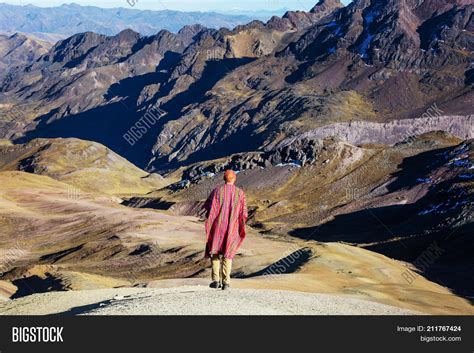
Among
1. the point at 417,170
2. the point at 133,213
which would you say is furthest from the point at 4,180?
the point at 417,170

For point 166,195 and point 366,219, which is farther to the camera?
point 166,195

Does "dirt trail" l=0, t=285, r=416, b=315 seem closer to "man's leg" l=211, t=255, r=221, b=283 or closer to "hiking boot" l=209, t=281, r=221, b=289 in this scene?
"hiking boot" l=209, t=281, r=221, b=289

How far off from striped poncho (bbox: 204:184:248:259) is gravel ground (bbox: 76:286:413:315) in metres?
1.64

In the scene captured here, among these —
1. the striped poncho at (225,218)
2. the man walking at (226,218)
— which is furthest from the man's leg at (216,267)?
the striped poncho at (225,218)

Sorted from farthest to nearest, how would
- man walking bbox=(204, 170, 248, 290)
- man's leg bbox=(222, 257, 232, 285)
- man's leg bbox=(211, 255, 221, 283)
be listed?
man's leg bbox=(211, 255, 221, 283) → man's leg bbox=(222, 257, 232, 285) → man walking bbox=(204, 170, 248, 290)

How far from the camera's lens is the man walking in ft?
65.0

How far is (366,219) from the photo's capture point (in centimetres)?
10850

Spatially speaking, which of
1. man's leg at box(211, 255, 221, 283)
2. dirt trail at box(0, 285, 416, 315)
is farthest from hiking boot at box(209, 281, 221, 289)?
dirt trail at box(0, 285, 416, 315)

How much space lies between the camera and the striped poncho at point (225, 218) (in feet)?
65.0

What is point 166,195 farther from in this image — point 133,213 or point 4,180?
point 133,213

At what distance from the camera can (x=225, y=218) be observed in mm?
19875

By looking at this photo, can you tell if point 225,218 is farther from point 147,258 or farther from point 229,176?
point 147,258

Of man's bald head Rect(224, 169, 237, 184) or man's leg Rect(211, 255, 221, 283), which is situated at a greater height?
man's bald head Rect(224, 169, 237, 184)
